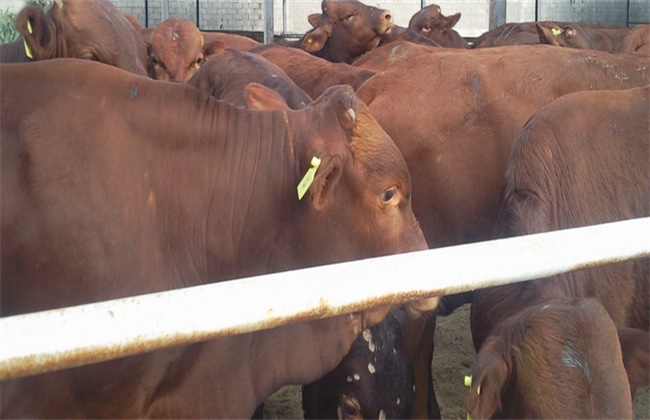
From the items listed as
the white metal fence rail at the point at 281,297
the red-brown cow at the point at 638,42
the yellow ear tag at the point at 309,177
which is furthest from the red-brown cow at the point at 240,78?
the red-brown cow at the point at 638,42

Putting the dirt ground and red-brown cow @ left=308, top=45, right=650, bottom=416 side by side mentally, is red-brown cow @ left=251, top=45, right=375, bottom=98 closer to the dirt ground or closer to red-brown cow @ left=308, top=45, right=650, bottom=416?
red-brown cow @ left=308, top=45, right=650, bottom=416

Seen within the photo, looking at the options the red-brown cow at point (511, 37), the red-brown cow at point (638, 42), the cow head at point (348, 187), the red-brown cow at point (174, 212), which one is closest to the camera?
the red-brown cow at point (174, 212)

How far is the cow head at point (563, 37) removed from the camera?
933 centimetres

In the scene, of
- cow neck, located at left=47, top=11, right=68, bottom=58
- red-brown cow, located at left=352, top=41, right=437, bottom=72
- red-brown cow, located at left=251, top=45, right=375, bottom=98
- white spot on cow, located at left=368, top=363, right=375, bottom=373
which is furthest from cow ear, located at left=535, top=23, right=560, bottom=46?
white spot on cow, located at left=368, top=363, right=375, bottom=373

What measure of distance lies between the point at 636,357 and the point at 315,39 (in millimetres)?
7365

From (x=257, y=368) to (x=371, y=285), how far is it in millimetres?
1276

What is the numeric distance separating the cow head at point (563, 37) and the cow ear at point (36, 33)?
6346 millimetres

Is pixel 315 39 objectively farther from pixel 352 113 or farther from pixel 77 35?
pixel 352 113

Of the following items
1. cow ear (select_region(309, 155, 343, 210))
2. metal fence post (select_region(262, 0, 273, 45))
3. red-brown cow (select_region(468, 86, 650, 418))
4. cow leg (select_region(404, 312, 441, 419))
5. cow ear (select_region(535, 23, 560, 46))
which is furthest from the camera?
metal fence post (select_region(262, 0, 273, 45))

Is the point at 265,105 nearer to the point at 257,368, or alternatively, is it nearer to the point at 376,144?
the point at 376,144

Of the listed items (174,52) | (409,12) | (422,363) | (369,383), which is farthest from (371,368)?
(409,12)

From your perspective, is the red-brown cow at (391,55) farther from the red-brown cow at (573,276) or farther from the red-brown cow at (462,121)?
the red-brown cow at (573,276)

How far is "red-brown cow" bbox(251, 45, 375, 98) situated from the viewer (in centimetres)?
559

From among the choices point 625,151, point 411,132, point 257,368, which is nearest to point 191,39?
point 411,132
